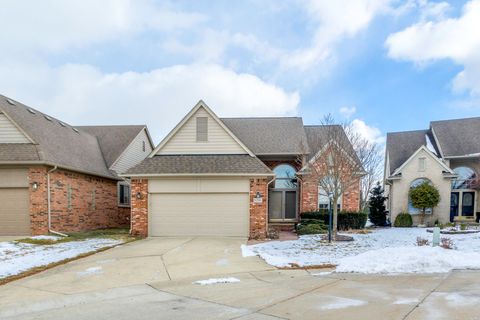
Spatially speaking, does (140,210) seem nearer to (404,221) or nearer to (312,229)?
(312,229)

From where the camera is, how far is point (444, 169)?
17.9m

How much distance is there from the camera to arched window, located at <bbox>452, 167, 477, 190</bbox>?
19.0 metres

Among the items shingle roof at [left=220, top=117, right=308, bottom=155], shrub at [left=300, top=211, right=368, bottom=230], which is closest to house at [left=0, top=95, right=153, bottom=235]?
shingle roof at [left=220, top=117, right=308, bottom=155]

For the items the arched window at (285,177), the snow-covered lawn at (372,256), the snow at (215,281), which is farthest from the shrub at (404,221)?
the snow at (215,281)

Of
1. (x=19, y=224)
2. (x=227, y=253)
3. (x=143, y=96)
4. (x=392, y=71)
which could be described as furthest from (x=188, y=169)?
(x=392, y=71)

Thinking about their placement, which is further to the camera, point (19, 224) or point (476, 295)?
point (19, 224)

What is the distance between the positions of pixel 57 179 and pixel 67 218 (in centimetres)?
195

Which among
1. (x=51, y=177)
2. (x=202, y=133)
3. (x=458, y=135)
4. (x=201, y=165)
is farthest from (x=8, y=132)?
(x=458, y=135)

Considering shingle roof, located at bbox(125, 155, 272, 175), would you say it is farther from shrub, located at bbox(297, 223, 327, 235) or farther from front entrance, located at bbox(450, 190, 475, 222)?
front entrance, located at bbox(450, 190, 475, 222)

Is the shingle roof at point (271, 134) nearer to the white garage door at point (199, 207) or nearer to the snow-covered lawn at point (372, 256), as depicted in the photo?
the white garage door at point (199, 207)

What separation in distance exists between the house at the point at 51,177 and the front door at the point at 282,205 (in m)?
9.26

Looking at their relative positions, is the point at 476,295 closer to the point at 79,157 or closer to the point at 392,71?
the point at 392,71

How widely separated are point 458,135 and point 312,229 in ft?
44.3

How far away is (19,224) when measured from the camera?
12969 mm
